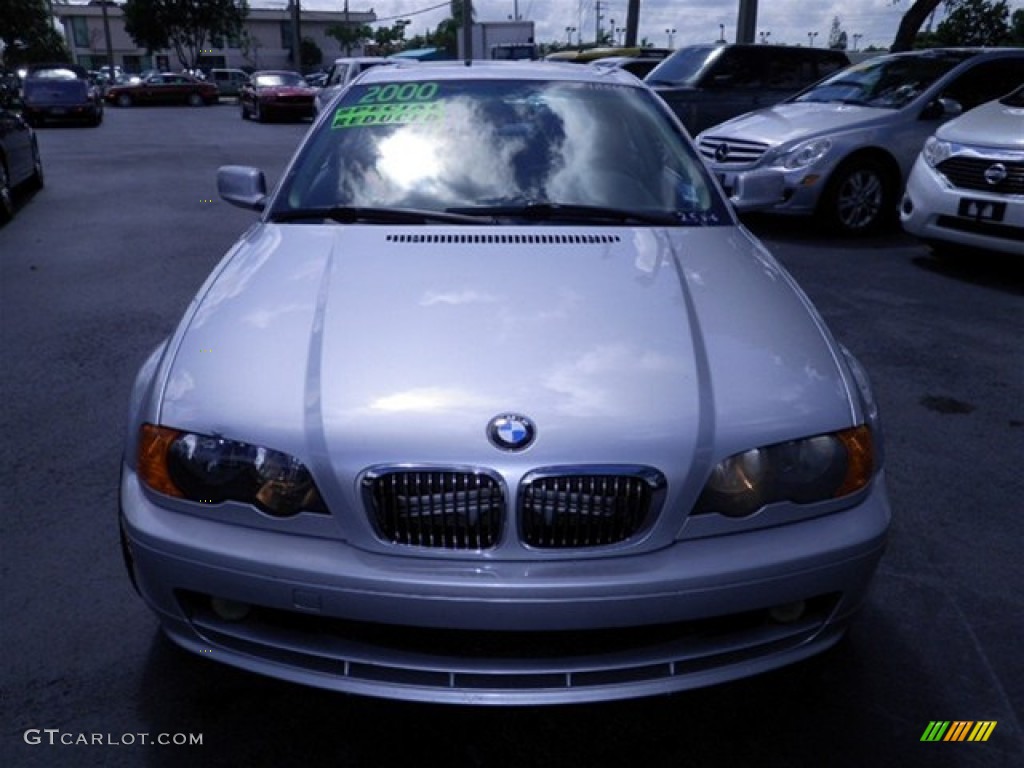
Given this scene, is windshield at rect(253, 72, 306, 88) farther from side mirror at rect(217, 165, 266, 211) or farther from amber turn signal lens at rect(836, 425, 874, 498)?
amber turn signal lens at rect(836, 425, 874, 498)

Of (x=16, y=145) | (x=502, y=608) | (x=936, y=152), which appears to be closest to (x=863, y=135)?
(x=936, y=152)

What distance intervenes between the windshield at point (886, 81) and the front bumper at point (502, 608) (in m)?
7.90

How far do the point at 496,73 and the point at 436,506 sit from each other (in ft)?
7.90

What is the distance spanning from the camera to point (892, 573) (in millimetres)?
3002

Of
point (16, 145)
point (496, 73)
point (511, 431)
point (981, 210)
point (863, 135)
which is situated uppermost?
point (496, 73)

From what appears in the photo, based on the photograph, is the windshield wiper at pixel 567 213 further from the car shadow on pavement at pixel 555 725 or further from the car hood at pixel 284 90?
the car hood at pixel 284 90

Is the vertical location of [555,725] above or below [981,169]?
below

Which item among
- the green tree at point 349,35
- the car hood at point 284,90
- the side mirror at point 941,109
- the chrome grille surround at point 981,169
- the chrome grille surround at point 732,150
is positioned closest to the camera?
the chrome grille surround at point 981,169

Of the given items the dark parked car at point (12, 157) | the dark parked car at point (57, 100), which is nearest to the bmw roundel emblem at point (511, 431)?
the dark parked car at point (12, 157)

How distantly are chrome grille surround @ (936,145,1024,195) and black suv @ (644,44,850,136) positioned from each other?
5.52 m

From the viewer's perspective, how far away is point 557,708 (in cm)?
222

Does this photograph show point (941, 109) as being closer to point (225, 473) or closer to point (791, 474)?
point (791, 474)

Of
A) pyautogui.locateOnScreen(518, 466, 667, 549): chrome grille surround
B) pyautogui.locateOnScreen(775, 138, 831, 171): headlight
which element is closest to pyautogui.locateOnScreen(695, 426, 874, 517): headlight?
pyautogui.locateOnScreen(518, 466, 667, 549): chrome grille surround

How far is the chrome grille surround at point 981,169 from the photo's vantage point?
6.34 meters
